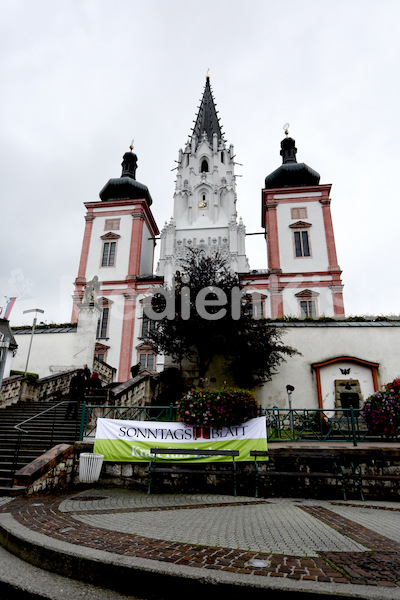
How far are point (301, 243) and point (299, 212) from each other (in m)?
3.30

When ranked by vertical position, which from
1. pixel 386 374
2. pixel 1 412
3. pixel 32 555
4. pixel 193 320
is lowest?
pixel 32 555

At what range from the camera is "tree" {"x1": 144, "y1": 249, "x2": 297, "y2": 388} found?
1445cm

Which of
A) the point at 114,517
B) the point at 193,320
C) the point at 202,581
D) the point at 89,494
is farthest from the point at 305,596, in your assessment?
the point at 193,320

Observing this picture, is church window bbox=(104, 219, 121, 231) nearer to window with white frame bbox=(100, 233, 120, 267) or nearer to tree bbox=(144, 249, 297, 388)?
window with white frame bbox=(100, 233, 120, 267)

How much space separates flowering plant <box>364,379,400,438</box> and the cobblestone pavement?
8.96ft

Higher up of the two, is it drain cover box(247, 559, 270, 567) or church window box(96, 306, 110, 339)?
church window box(96, 306, 110, 339)

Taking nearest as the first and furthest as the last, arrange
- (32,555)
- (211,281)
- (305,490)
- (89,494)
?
(32,555) → (89,494) → (305,490) → (211,281)

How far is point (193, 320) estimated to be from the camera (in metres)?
14.5

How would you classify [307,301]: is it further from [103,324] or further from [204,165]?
[204,165]

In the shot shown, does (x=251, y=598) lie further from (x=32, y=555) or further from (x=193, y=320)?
(x=193, y=320)

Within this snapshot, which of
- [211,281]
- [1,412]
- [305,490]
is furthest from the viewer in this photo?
[211,281]

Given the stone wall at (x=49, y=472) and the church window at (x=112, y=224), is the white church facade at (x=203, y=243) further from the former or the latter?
the stone wall at (x=49, y=472)

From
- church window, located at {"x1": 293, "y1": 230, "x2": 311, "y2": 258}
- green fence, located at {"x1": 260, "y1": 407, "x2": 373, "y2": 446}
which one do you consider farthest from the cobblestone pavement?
church window, located at {"x1": 293, "y1": 230, "x2": 311, "y2": 258}

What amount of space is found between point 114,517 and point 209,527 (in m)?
1.41
